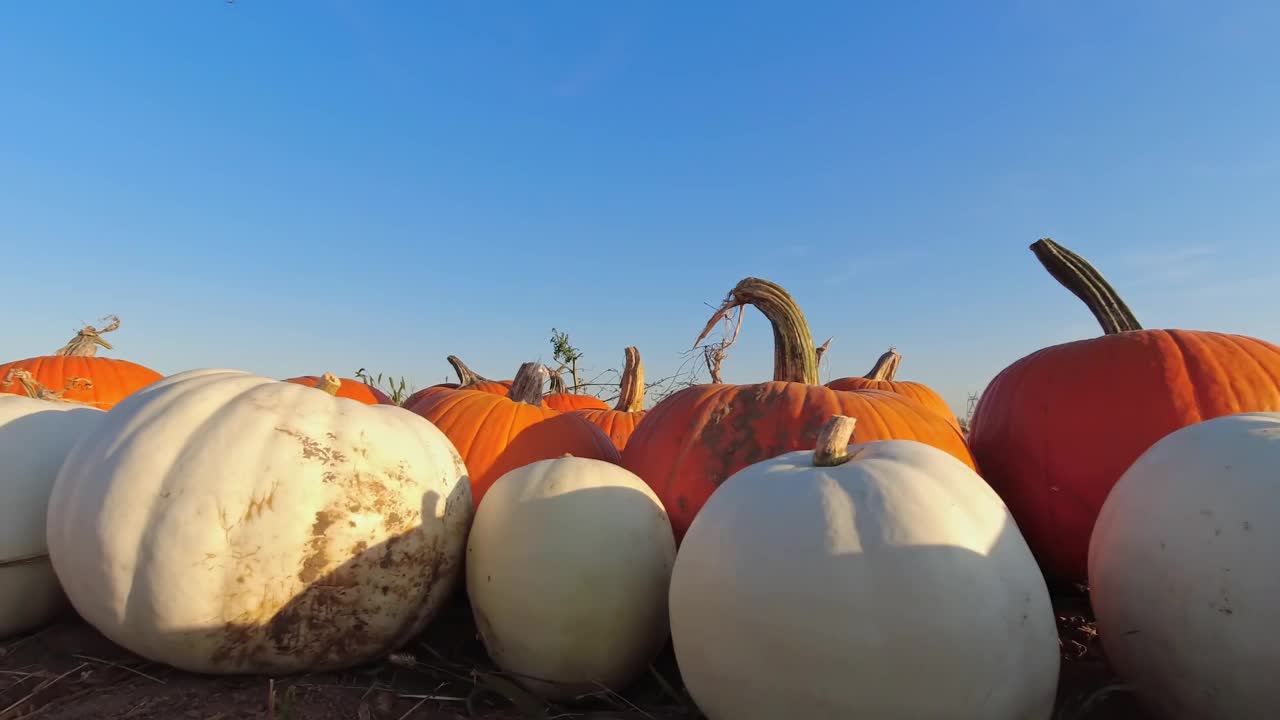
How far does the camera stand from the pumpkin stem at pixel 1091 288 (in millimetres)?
2764

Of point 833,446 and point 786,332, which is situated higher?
point 786,332

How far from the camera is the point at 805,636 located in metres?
1.27

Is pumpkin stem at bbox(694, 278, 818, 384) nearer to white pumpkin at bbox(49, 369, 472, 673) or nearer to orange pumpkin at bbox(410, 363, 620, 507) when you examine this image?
orange pumpkin at bbox(410, 363, 620, 507)

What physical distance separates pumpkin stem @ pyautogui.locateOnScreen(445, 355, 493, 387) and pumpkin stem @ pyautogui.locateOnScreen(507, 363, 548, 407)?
1.41 m

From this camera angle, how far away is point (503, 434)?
283 cm

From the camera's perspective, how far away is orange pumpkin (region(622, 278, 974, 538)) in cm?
224

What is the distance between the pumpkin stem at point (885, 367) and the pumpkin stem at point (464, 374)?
2809 mm

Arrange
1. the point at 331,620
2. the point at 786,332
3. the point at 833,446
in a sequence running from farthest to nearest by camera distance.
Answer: the point at 786,332, the point at 331,620, the point at 833,446

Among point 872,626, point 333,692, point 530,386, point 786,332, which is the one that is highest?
point 786,332

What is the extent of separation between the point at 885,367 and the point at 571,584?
4200 millimetres

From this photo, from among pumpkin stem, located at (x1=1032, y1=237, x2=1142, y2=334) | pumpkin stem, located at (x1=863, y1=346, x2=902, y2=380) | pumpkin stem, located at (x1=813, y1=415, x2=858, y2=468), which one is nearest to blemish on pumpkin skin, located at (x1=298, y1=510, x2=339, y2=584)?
pumpkin stem, located at (x1=813, y1=415, x2=858, y2=468)

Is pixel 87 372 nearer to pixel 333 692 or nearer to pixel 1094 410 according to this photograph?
pixel 333 692

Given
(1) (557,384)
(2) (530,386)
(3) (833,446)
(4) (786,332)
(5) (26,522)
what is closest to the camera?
(3) (833,446)

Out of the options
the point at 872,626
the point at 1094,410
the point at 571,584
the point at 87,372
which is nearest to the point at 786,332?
→ the point at 1094,410
